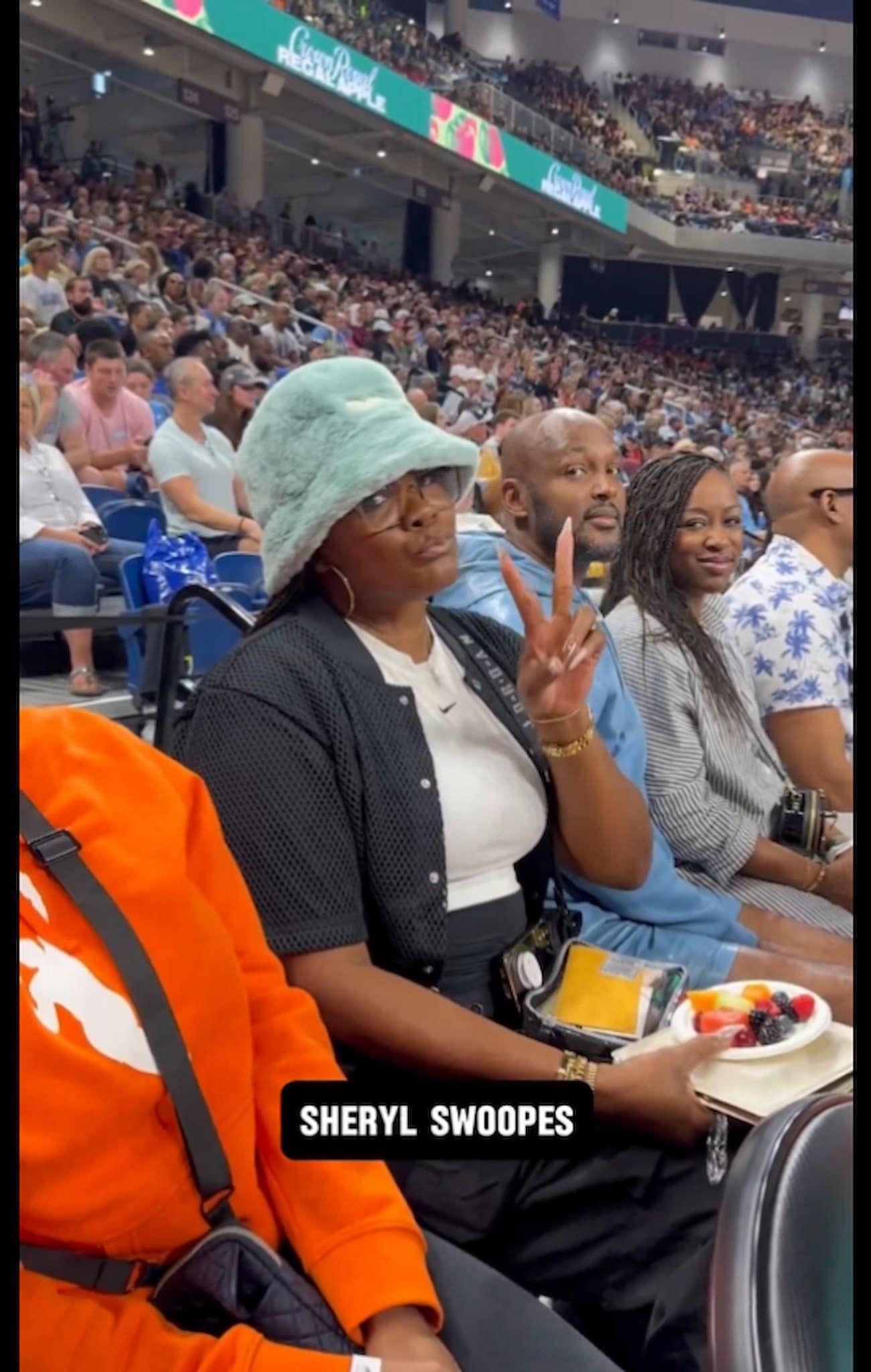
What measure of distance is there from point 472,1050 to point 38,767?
0.32 meters

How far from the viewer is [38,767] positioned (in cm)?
49

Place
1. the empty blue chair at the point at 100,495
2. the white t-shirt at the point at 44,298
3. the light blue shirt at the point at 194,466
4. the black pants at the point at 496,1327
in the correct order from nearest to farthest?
the black pants at the point at 496,1327, the white t-shirt at the point at 44,298, the light blue shirt at the point at 194,466, the empty blue chair at the point at 100,495

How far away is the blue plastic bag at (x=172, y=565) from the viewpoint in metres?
0.94

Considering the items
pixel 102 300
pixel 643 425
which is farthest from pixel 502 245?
pixel 102 300

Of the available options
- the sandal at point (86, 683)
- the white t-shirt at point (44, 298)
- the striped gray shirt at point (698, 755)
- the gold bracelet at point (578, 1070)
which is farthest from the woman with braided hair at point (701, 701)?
the white t-shirt at point (44, 298)

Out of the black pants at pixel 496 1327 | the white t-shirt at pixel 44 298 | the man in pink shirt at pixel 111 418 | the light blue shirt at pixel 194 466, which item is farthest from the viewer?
the man in pink shirt at pixel 111 418

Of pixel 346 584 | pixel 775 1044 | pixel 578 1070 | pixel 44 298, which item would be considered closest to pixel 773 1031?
pixel 775 1044

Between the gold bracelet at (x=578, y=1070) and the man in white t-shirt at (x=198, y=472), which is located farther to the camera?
the man in white t-shirt at (x=198, y=472)

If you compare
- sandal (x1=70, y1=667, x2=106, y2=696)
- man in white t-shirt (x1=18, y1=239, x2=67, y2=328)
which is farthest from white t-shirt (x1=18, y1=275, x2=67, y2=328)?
sandal (x1=70, y1=667, x2=106, y2=696)

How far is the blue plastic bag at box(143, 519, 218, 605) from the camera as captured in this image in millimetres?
937

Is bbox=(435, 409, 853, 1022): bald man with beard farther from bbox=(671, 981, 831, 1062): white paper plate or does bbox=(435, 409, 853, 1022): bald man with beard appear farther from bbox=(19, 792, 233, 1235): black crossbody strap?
bbox=(19, 792, 233, 1235): black crossbody strap

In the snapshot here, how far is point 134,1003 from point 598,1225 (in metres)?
0.37

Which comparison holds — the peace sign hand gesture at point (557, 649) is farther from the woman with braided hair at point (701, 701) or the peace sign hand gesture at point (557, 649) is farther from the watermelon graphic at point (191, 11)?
the watermelon graphic at point (191, 11)

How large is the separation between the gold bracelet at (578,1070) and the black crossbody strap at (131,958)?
0.81ft
